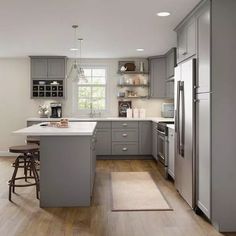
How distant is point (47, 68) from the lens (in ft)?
24.4

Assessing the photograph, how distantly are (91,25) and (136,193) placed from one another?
246cm

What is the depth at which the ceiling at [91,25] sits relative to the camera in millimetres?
3725

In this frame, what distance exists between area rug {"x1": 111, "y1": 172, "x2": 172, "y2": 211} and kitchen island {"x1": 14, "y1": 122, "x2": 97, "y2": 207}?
1.67ft

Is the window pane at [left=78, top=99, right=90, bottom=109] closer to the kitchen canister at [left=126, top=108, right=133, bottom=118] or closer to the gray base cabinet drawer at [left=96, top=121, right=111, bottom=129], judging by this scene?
the gray base cabinet drawer at [left=96, top=121, right=111, bottom=129]

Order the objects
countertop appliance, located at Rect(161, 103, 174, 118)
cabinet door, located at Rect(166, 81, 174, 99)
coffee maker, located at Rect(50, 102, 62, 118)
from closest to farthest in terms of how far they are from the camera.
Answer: cabinet door, located at Rect(166, 81, 174, 99), countertop appliance, located at Rect(161, 103, 174, 118), coffee maker, located at Rect(50, 102, 62, 118)

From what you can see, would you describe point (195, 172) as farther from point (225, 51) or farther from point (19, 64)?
point (19, 64)

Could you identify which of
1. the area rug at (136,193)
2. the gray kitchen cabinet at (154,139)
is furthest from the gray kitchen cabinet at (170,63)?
the area rug at (136,193)

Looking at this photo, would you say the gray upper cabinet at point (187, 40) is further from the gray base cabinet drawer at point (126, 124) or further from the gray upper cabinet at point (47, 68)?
the gray upper cabinet at point (47, 68)

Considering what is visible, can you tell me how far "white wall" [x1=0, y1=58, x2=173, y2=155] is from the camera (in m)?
7.71

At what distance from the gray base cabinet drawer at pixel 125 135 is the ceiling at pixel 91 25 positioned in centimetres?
174

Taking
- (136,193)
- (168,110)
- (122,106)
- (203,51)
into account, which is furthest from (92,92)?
(203,51)

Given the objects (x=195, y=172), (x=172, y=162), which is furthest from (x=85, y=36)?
(x=195, y=172)

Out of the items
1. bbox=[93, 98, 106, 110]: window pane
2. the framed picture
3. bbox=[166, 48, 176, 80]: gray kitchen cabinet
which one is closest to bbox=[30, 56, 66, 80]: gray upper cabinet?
bbox=[93, 98, 106, 110]: window pane

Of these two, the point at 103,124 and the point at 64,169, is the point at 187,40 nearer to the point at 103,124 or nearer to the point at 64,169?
the point at 64,169
